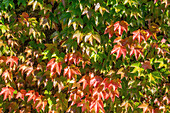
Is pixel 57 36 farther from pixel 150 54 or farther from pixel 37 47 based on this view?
pixel 150 54

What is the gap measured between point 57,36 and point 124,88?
41.2 inches

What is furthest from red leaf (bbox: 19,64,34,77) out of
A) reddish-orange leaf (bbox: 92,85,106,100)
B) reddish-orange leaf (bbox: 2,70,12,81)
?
reddish-orange leaf (bbox: 92,85,106,100)

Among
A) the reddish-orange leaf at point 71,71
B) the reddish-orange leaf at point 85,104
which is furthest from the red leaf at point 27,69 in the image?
the reddish-orange leaf at point 85,104

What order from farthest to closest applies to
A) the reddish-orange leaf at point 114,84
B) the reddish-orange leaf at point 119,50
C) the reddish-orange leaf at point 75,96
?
the reddish-orange leaf at point 75,96 → the reddish-orange leaf at point 114,84 → the reddish-orange leaf at point 119,50

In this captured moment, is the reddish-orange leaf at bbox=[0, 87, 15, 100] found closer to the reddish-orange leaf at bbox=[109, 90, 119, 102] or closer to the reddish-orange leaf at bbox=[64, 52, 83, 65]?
the reddish-orange leaf at bbox=[64, 52, 83, 65]

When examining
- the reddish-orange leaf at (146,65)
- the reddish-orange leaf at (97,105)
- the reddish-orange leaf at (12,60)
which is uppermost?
the reddish-orange leaf at (12,60)

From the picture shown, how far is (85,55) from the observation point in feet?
6.98

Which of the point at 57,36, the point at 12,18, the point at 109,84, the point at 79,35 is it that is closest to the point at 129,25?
the point at 79,35

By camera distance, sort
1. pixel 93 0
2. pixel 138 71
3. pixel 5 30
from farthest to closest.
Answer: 1. pixel 5 30
2. pixel 138 71
3. pixel 93 0

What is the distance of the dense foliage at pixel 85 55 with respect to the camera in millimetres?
2051

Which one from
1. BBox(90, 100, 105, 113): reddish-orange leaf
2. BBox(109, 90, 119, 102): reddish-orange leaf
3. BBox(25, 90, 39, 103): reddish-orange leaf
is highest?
BBox(25, 90, 39, 103): reddish-orange leaf

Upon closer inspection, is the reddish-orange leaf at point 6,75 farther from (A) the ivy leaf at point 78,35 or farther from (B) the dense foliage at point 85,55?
(A) the ivy leaf at point 78,35

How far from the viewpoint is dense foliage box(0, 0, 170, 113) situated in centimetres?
205

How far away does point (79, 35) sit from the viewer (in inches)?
80.2
